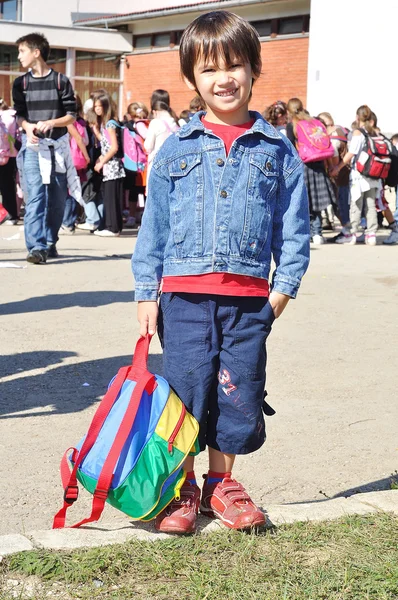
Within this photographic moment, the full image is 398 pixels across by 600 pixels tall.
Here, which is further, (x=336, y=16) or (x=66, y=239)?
(x=336, y=16)

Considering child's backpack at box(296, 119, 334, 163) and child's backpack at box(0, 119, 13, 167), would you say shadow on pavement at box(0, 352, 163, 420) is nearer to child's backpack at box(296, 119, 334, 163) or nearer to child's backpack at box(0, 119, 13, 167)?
child's backpack at box(296, 119, 334, 163)

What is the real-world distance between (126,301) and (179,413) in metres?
5.35

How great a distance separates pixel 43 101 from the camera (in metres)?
9.77

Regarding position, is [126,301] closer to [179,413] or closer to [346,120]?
[179,413]

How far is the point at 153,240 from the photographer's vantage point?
3430mm

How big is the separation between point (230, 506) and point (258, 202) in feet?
3.34

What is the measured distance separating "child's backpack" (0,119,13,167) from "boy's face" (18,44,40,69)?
5072 millimetres

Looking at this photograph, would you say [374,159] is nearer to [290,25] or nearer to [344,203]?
[344,203]

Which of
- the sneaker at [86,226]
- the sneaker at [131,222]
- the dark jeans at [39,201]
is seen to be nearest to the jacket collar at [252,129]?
the dark jeans at [39,201]

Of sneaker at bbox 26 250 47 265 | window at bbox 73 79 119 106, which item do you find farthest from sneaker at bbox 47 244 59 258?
window at bbox 73 79 119 106

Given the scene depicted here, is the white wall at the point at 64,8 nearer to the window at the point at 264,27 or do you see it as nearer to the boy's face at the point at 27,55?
the window at the point at 264,27

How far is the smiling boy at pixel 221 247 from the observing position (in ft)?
10.9

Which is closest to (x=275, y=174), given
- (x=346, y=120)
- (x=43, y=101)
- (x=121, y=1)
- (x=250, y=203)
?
(x=250, y=203)

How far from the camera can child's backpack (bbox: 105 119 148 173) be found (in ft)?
47.4
